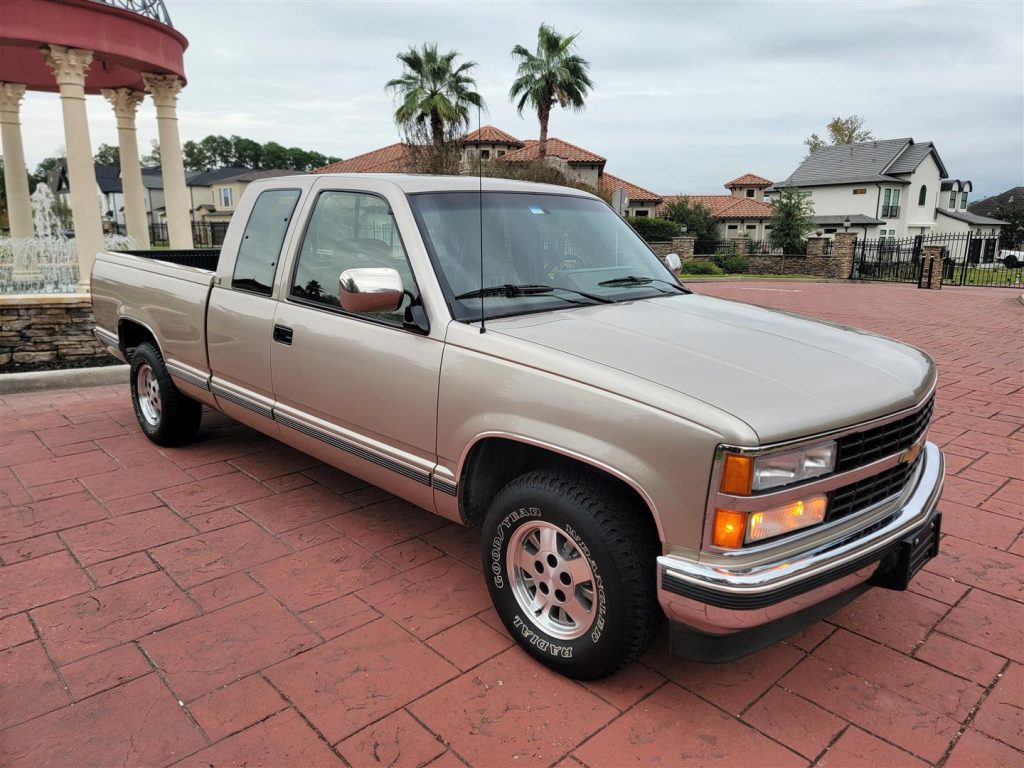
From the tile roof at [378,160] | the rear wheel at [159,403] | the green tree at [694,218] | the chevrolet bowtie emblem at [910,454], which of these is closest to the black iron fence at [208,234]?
the tile roof at [378,160]

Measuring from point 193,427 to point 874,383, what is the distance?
186 inches

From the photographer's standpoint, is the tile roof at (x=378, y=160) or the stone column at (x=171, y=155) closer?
the stone column at (x=171, y=155)

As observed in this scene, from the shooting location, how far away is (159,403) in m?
5.35

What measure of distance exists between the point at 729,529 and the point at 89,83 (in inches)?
574

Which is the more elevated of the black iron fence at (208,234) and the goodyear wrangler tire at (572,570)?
the black iron fence at (208,234)

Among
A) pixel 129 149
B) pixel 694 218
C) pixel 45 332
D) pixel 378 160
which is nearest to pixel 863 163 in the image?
pixel 694 218

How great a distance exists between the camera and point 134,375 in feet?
18.6

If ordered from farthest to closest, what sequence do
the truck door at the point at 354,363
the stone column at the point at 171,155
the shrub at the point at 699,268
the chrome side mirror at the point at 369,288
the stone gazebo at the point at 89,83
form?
the shrub at the point at 699,268 < the stone column at the point at 171,155 < the stone gazebo at the point at 89,83 < the truck door at the point at 354,363 < the chrome side mirror at the point at 369,288

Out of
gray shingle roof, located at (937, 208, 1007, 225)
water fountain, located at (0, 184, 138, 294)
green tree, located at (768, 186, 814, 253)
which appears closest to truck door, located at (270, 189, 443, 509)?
water fountain, located at (0, 184, 138, 294)

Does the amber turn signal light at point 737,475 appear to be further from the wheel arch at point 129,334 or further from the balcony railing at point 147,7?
the balcony railing at point 147,7

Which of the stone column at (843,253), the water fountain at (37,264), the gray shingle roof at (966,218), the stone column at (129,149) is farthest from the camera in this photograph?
the gray shingle roof at (966,218)

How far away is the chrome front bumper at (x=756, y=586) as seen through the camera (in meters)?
2.25

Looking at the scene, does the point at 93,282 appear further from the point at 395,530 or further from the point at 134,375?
the point at 395,530

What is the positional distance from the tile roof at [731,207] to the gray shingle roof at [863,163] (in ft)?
15.1
